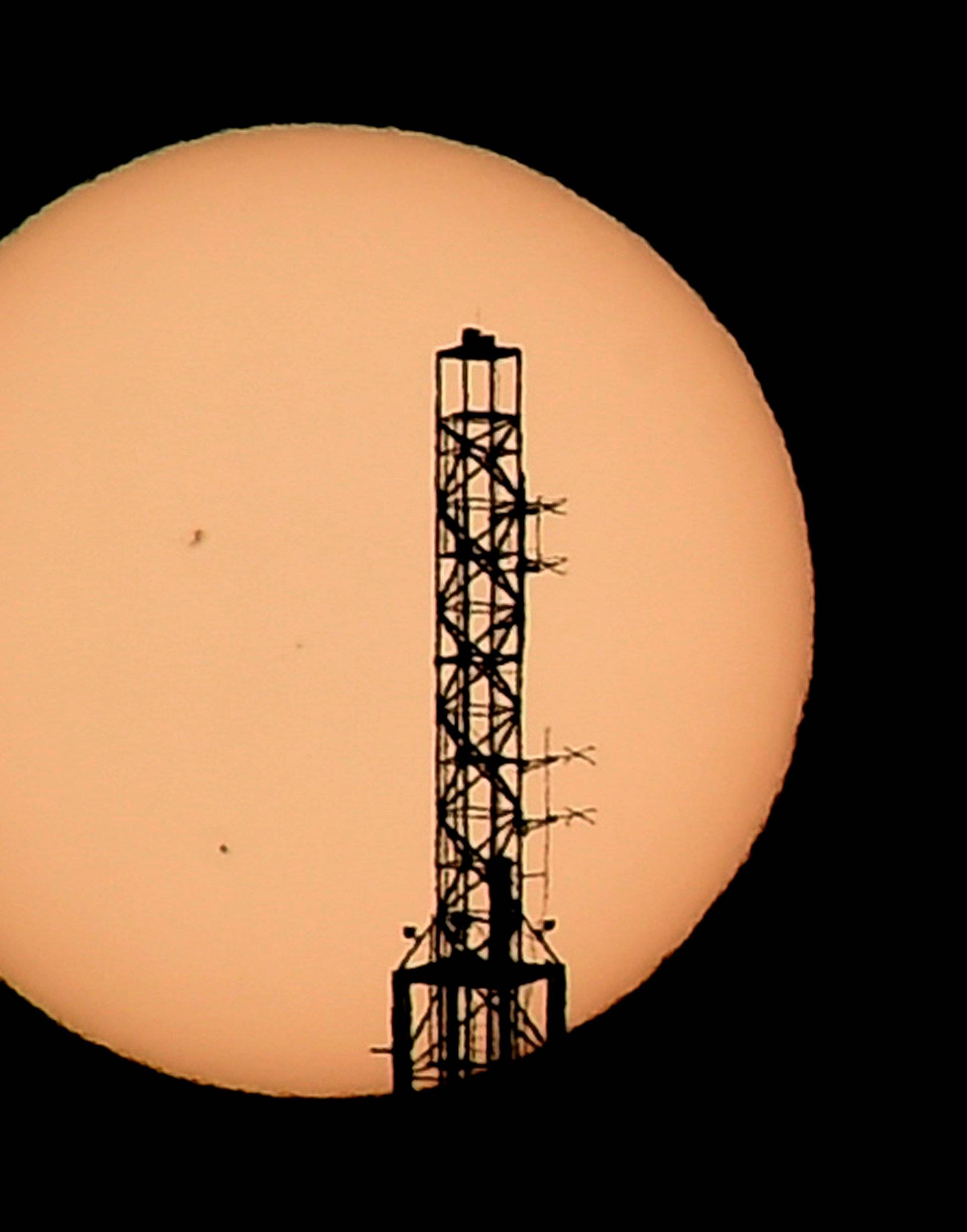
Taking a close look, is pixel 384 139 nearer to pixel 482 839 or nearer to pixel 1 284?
pixel 1 284

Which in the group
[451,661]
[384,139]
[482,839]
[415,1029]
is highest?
[384,139]

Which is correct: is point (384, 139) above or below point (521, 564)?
above

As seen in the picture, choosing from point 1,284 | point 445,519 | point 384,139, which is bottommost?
point 445,519

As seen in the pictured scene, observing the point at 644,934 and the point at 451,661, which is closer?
the point at 451,661

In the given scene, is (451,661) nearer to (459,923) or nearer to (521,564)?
(521,564)

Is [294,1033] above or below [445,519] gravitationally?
below

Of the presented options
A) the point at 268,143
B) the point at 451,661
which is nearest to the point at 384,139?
the point at 268,143

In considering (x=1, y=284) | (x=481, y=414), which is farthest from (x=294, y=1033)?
(x=1, y=284)

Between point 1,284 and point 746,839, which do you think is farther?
point 746,839
